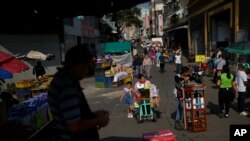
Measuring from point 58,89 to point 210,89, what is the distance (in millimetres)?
15706

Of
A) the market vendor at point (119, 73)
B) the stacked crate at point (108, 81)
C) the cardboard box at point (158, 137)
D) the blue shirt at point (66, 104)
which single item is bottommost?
the stacked crate at point (108, 81)

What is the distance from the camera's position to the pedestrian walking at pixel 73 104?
3371 millimetres

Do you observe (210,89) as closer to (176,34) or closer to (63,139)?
(63,139)

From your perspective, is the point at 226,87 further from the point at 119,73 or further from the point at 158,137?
the point at 119,73

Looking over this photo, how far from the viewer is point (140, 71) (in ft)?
84.5

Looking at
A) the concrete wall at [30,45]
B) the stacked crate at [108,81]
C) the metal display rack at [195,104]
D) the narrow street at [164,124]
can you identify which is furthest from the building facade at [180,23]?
the metal display rack at [195,104]

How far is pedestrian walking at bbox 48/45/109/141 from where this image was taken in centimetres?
337

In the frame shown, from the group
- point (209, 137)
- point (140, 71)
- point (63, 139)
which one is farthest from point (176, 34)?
point (63, 139)

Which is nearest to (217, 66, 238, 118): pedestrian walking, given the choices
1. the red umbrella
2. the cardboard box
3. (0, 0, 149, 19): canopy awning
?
(0, 0, 149, 19): canopy awning

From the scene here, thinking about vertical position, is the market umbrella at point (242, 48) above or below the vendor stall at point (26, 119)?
above

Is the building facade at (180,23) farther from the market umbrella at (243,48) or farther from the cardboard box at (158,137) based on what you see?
the cardboard box at (158,137)

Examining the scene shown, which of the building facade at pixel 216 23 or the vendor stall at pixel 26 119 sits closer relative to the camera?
the vendor stall at pixel 26 119

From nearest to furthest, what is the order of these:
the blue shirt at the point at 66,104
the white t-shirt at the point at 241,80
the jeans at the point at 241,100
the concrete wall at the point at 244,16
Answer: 1. the blue shirt at the point at 66,104
2. the white t-shirt at the point at 241,80
3. the jeans at the point at 241,100
4. the concrete wall at the point at 244,16

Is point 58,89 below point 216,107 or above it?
above
